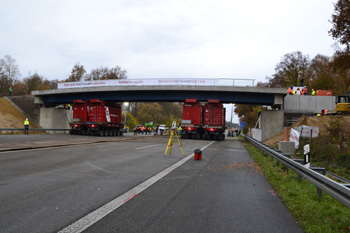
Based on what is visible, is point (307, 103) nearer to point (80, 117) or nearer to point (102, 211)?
point (80, 117)

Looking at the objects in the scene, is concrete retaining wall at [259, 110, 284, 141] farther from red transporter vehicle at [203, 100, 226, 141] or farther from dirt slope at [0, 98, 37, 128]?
dirt slope at [0, 98, 37, 128]

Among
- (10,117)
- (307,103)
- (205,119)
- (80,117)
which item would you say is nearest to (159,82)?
(205,119)

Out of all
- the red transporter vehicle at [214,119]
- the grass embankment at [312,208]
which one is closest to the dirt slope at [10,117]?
the red transporter vehicle at [214,119]

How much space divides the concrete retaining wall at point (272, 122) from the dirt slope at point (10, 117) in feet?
109

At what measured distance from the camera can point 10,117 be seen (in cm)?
3834

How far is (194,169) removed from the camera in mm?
8812

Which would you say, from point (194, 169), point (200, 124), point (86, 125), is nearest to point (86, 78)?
point (86, 125)

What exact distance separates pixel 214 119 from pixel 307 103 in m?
12.0

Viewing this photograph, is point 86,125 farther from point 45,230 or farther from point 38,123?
point 45,230

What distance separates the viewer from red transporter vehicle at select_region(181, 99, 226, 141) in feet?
105

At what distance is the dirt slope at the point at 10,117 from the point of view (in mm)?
36650

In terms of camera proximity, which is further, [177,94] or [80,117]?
[177,94]

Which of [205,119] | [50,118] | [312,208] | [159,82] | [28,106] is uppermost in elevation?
[159,82]

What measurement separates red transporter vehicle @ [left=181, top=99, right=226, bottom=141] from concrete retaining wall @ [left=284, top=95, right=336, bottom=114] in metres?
8.75
